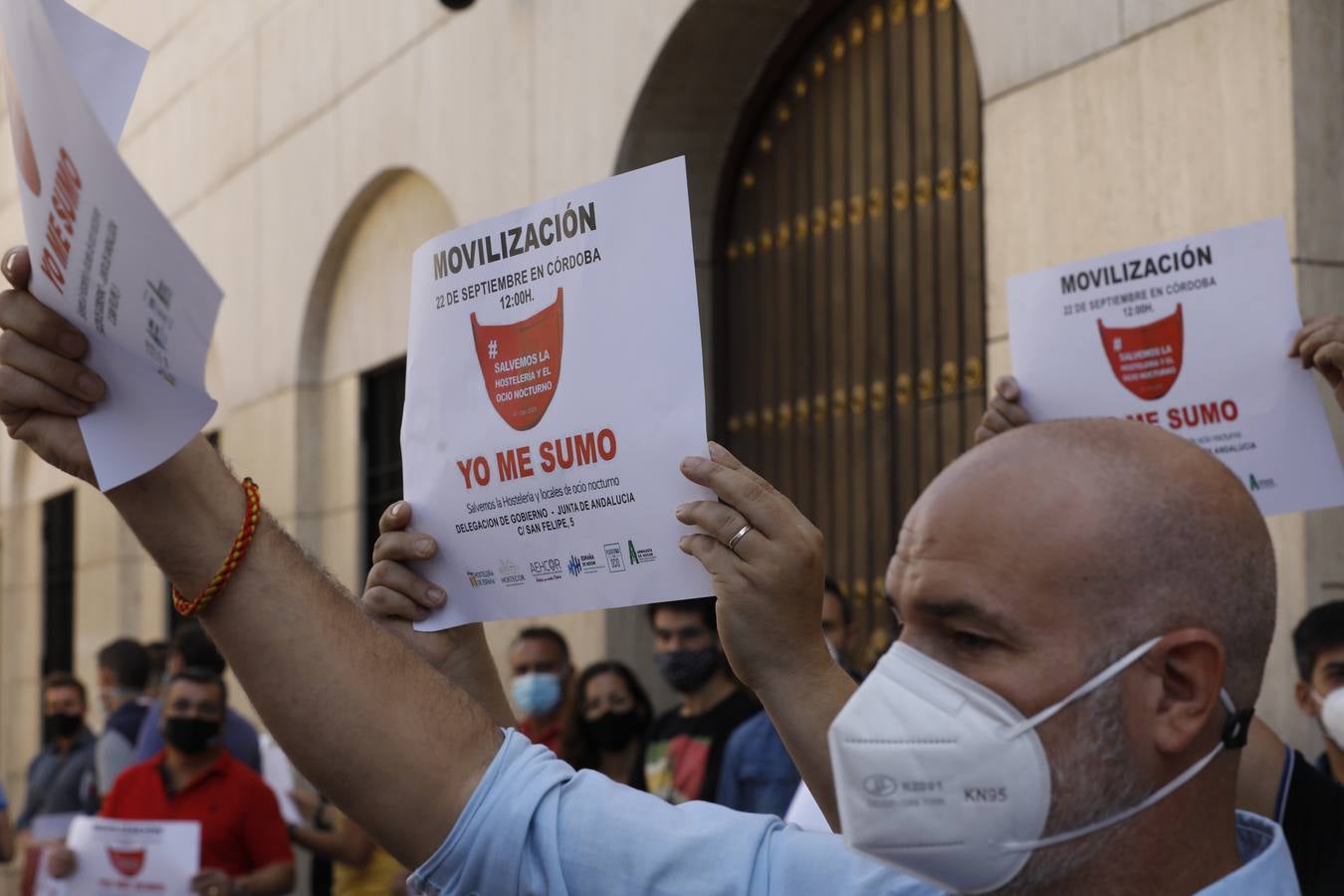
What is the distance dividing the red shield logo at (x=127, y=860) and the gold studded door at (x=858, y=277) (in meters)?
2.98

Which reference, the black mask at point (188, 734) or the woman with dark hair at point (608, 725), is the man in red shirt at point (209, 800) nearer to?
the black mask at point (188, 734)

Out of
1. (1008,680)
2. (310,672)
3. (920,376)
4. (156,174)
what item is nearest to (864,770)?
(1008,680)

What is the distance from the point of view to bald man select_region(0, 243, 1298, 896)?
1940 millimetres

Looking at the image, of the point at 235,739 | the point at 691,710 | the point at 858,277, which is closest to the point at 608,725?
the point at 691,710

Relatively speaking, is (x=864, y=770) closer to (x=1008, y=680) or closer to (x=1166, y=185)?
(x=1008, y=680)

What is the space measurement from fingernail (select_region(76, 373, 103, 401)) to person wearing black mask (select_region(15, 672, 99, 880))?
7358mm

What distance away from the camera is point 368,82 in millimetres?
11492

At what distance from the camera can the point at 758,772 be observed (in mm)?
5320

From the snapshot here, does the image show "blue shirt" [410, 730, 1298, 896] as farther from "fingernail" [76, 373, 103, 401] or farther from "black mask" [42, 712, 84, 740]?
"black mask" [42, 712, 84, 740]

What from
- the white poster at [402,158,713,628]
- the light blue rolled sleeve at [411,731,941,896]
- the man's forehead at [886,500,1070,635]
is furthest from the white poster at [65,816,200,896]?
the man's forehead at [886,500,1070,635]

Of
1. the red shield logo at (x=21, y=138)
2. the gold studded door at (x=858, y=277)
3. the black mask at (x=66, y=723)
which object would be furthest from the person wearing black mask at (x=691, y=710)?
the black mask at (x=66, y=723)

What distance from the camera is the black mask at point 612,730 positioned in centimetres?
699

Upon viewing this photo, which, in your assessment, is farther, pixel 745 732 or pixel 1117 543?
pixel 745 732

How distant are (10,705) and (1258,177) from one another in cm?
1818
